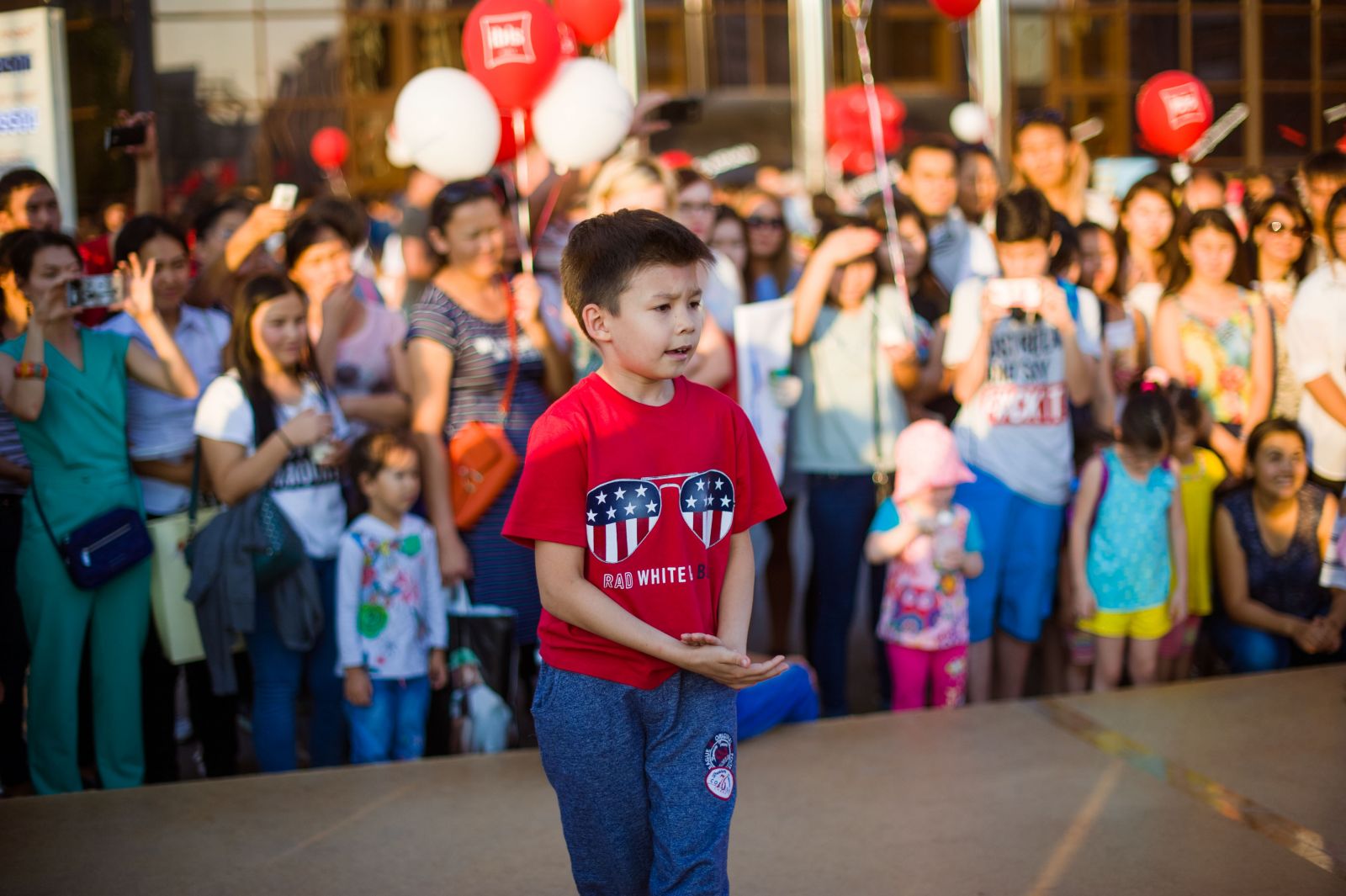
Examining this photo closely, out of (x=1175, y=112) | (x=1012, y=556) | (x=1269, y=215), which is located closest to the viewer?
(x=1012, y=556)

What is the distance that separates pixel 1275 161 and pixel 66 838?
19816 mm

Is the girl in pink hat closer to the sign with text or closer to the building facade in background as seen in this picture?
the sign with text

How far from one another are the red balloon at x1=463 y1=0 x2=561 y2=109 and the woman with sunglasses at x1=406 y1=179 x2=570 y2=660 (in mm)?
923

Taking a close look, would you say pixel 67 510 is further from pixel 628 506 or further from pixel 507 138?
pixel 507 138

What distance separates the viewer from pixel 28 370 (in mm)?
4035

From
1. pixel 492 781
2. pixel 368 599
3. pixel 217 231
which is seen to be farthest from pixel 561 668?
pixel 217 231

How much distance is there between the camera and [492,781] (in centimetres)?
400

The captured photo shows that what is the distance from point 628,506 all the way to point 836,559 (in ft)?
8.57

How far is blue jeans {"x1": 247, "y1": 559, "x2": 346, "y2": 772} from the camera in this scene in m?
4.25

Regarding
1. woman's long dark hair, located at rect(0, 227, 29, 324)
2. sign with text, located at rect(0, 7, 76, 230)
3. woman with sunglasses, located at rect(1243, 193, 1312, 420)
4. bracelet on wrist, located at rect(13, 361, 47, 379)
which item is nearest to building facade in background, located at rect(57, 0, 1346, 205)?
sign with text, located at rect(0, 7, 76, 230)

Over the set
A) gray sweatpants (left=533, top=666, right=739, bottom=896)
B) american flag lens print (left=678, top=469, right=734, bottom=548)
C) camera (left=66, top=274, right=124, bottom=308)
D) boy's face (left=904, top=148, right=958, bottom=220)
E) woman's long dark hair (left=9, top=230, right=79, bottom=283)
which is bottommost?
gray sweatpants (left=533, top=666, right=739, bottom=896)

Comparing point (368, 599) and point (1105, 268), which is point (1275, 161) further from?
point (368, 599)

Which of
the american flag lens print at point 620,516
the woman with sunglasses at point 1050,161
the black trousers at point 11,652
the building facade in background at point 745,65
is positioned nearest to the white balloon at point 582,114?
the woman with sunglasses at point 1050,161

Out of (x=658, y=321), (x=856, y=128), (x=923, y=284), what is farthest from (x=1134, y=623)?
(x=856, y=128)
